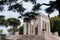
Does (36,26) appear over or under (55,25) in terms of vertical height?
over

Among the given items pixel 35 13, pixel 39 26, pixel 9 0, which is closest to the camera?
pixel 9 0

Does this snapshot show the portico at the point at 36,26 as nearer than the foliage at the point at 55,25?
Yes

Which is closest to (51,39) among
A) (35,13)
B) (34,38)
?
(34,38)

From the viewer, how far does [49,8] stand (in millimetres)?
5508

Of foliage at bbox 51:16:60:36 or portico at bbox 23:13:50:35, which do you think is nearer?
portico at bbox 23:13:50:35

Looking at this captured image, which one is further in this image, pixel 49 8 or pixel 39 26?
pixel 39 26

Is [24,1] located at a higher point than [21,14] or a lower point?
higher

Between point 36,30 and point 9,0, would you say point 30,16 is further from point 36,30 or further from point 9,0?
point 36,30

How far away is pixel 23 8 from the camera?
5.53 m

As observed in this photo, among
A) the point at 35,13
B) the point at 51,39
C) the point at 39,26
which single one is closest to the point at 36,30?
the point at 39,26

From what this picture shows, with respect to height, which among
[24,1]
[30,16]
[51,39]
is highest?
[24,1]

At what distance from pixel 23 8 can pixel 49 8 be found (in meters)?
0.70

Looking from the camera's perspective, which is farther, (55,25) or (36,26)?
(55,25)

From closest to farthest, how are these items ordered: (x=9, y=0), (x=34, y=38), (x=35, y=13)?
(x=9, y=0), (x=35, y=13), (x=34, y=38)
